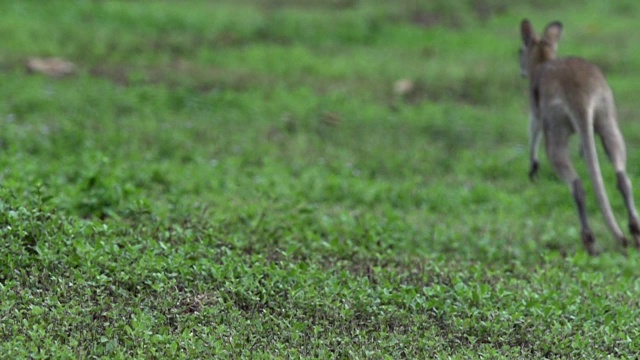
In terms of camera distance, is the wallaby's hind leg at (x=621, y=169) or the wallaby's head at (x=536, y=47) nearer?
the wallaby's hind leg at (x=621, y=169)

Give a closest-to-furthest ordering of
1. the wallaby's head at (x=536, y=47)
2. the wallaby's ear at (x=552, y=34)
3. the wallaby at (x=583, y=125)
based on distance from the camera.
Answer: the wallaby at (x=583, y=125) → the wallaby's head at (x=536, y=47) → the wallaby's ear at (x=552, y=34)

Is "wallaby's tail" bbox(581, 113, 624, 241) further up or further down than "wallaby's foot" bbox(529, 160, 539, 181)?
further up

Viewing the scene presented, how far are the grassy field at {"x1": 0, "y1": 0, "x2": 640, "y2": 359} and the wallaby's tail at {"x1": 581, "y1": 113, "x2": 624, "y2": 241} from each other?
0.38 m

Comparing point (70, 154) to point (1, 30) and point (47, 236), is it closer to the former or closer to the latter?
point (47, 236)

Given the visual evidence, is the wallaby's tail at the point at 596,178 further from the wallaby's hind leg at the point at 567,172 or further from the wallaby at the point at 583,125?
the wallaby's hind leg at the point at 567,172

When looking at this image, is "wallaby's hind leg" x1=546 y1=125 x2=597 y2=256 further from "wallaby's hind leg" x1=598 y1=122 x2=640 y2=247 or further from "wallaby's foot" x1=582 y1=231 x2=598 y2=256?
"wallaby's hind leg" x1=598 y1=122 x2=640 y2=247

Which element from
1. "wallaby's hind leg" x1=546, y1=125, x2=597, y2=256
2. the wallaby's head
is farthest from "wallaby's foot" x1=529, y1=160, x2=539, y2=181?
"wallaby's hind leg" x1=546, y1=125, x2=597, y2=256

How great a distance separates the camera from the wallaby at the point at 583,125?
8.63 meters

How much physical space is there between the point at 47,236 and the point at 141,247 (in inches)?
24.0

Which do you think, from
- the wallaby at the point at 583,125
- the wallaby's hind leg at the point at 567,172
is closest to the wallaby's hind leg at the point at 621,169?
the wallaby at the point at 583,125

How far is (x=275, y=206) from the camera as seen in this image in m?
8.47

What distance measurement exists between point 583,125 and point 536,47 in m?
2.12

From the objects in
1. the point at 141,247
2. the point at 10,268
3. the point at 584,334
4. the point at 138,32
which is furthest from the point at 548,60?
the point at 138,32

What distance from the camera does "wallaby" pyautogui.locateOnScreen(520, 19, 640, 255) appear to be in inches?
340
